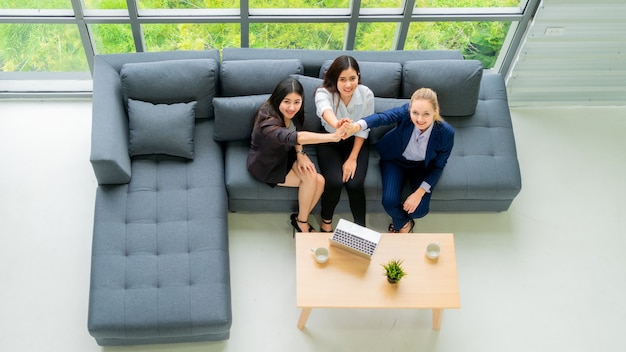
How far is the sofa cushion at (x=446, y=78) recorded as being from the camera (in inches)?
163

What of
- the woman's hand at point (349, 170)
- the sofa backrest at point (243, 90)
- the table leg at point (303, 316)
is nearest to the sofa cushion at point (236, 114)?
the sofa backrest at point (243, 90)

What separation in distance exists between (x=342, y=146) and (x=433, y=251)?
3.14ft

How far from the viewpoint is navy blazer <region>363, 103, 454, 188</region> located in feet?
12.1

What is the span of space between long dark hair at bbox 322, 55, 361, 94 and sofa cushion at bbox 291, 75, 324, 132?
0.54 ft

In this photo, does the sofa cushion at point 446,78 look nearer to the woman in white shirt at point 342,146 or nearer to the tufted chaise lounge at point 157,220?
the woman in white shirt at point 342,146

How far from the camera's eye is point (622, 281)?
399 cm

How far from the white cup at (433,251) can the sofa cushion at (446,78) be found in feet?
3.80

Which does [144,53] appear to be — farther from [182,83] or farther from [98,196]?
[98,196]

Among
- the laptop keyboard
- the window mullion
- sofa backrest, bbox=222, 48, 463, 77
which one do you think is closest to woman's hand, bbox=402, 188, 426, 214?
the laptop keyboard

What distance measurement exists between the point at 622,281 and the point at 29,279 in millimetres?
3813

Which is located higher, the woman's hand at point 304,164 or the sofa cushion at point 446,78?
the sofa cushion at point 446,78

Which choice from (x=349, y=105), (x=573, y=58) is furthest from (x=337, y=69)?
(x=573, y=58)

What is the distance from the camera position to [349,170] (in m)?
3.88

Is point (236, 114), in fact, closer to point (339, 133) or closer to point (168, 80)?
point (168, 80)
